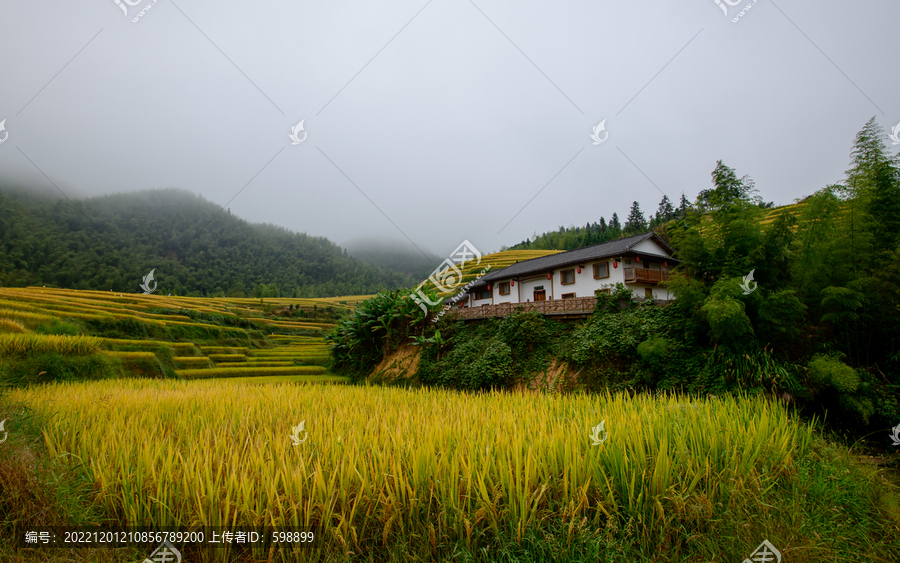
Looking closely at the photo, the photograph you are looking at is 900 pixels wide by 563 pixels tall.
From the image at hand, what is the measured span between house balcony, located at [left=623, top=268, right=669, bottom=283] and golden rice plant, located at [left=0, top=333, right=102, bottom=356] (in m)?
22.7

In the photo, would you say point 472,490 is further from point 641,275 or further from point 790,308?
point 641,275

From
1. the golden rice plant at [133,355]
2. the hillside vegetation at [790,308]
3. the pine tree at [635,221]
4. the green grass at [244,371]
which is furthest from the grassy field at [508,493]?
the pine tree at [635,221]

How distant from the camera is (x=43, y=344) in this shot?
10773 millimetres

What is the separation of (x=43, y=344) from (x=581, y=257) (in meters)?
22.5

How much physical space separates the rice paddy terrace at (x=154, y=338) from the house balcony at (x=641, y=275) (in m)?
16.0

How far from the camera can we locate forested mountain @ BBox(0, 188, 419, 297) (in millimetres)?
30828

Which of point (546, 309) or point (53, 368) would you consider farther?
point (546, 309)

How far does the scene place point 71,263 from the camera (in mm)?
31359

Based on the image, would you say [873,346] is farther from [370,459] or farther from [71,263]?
[71,263]

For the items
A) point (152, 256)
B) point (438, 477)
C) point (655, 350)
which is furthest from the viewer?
point (152, 256)

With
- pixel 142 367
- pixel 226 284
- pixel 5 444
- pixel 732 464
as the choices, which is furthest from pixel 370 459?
pixel 226 284

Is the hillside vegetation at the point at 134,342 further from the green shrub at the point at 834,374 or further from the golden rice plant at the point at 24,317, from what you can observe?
the green shrub at the point at 834,374

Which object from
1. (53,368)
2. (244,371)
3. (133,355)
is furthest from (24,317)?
(244,371)

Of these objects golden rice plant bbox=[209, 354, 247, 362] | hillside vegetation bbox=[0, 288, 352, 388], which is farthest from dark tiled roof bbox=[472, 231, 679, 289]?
golden rice plant bbox=[209, 354, 247, 362]
